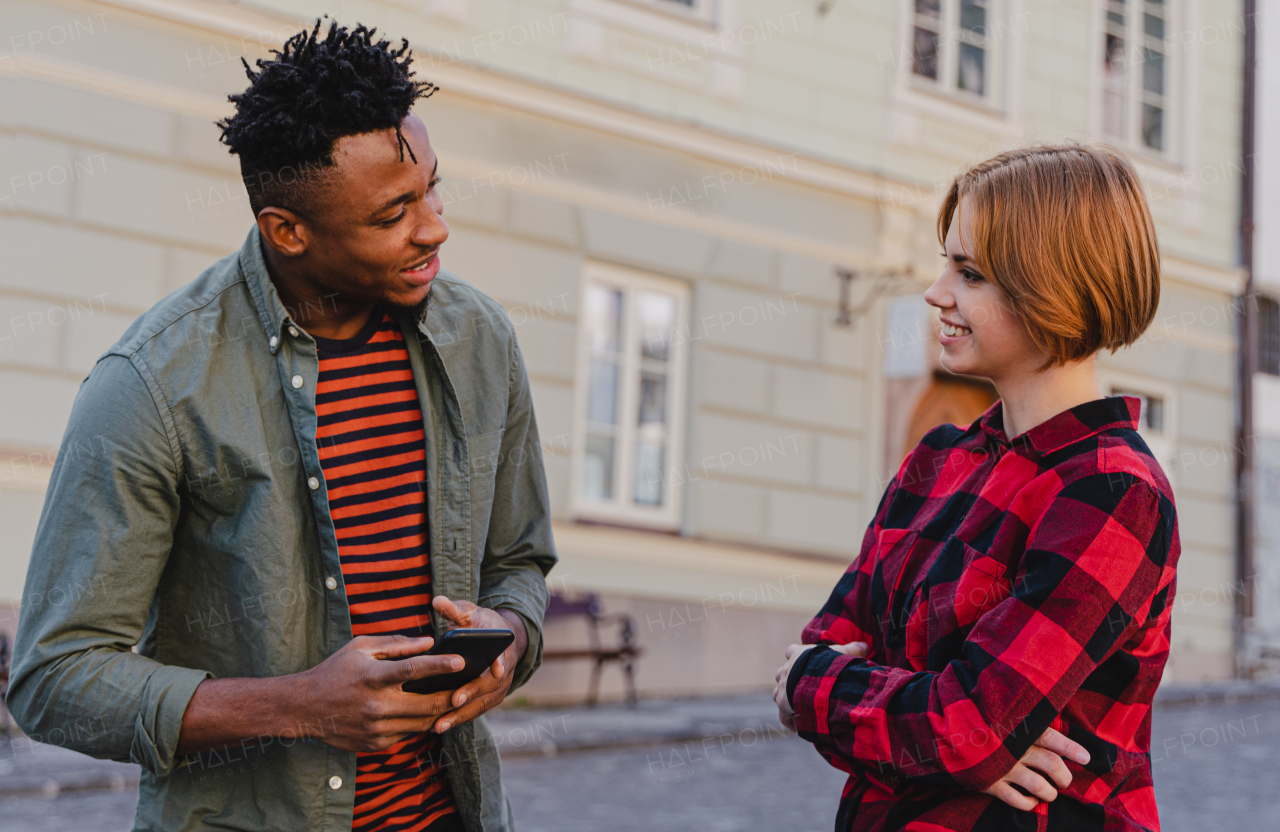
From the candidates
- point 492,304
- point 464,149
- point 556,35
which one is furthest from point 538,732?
point 492,304

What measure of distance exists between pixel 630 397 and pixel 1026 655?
8473 millimetres

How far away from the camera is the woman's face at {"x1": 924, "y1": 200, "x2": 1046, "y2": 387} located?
1852 mm

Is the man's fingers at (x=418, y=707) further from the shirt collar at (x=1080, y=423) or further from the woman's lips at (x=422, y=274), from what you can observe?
the shirt collar at (x=1080, y=423)

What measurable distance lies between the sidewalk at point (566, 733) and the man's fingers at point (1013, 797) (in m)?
5.45

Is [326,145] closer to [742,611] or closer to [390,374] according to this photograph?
[390,374]

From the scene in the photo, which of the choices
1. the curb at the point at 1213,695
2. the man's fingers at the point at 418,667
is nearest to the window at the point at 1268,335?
the curb at the point at 1213,695

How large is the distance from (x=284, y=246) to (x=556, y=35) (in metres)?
8.14

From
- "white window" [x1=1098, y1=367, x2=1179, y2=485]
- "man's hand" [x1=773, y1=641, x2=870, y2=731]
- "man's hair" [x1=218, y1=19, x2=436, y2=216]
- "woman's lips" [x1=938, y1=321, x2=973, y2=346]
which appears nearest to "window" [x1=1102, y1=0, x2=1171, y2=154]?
"white window" [x1=1098, y1=367, x2=1179, y2=485]

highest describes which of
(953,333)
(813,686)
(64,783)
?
(953,333)

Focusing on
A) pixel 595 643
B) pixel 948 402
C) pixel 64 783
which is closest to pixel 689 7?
pixel 948 402

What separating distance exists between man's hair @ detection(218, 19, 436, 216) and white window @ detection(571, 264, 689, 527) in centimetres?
778

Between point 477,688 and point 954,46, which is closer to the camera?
point 477,688

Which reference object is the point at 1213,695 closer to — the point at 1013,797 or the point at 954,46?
the point at 954,46

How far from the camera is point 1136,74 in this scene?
13641 mm
